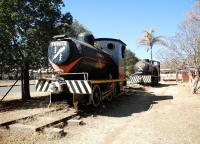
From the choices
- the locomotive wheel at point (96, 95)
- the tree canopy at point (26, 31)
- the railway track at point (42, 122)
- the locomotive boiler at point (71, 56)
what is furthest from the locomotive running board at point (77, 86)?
the tree canopy at point (26, 31)

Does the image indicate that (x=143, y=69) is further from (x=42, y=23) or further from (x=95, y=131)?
(x=95, y=131)

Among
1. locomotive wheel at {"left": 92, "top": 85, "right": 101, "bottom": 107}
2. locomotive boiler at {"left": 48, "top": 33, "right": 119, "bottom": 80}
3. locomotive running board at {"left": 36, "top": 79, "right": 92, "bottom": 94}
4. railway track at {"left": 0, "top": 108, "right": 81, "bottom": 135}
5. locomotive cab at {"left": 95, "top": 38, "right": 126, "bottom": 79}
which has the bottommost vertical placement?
railway track at {"left": 0, "top": 108, "right": 81, "bottom": 135}

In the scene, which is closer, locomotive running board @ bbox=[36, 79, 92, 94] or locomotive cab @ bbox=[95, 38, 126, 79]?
locomotive running board @ bbox=[36, 79, 92, 94]

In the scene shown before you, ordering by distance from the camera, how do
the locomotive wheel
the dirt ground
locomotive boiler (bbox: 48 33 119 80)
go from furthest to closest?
the locomotive wheel < locomotive boiler (bbox: 48 33 119 80) < the dirt ground

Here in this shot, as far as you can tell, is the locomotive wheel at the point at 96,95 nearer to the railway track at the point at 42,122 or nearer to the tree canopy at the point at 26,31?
the railway track at the point at 42,122

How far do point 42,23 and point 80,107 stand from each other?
6181mm

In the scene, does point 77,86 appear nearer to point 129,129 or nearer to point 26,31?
point 129,129

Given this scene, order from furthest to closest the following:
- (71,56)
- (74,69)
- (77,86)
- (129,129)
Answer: (74,69)
(71,56)
(77,86)
(129,129)

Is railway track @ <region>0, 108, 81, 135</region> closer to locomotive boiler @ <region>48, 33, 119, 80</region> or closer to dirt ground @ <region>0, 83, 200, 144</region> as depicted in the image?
dirt ground @ <region>0, 83, 200, 144</region>

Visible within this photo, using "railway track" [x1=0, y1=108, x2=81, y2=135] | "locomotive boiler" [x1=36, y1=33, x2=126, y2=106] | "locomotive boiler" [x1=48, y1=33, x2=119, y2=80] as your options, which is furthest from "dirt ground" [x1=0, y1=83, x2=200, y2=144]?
"locomotive boiler" [x1=48, y1=33, x2=119, y2=80]

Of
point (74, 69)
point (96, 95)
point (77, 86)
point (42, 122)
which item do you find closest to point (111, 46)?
point (96, 95)

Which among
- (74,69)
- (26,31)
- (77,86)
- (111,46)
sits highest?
(26,31)

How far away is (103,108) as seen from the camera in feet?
44.2

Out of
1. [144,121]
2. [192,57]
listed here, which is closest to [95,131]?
[144,121]
